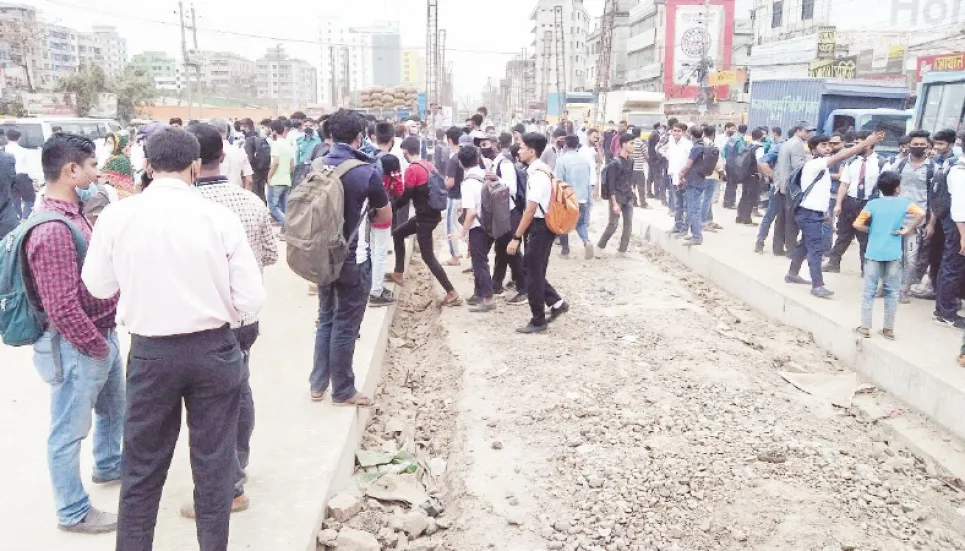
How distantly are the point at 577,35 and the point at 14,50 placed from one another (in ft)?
223

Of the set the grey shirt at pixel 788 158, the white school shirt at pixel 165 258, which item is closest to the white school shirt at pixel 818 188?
the grey shirt at pixel 788 158

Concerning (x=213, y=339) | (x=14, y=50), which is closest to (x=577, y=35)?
(x=14, y=50)

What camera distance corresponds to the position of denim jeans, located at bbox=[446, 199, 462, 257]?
10.2 m

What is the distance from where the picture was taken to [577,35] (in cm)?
9912

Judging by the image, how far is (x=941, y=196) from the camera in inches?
274

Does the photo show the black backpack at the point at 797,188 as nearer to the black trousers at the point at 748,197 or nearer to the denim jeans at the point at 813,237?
the denim jeans at the point at 813,237

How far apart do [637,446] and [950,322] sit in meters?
4.14

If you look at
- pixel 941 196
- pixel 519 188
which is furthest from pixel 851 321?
pixel 519 188

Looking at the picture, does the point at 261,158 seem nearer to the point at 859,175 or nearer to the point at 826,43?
the point at 859,175

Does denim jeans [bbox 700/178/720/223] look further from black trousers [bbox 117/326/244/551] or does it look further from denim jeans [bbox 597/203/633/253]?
black trousers [bbox 117/326/244/551]

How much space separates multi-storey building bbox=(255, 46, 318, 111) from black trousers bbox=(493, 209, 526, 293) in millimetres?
120718

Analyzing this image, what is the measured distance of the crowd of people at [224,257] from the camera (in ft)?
8.20

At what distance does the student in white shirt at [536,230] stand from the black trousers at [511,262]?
635 millimetres

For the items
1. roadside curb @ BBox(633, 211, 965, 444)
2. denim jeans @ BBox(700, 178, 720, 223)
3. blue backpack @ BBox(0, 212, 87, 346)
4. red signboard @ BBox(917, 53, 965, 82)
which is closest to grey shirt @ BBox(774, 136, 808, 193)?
roadside curb @ BBox(633, 211, 965, 444)
